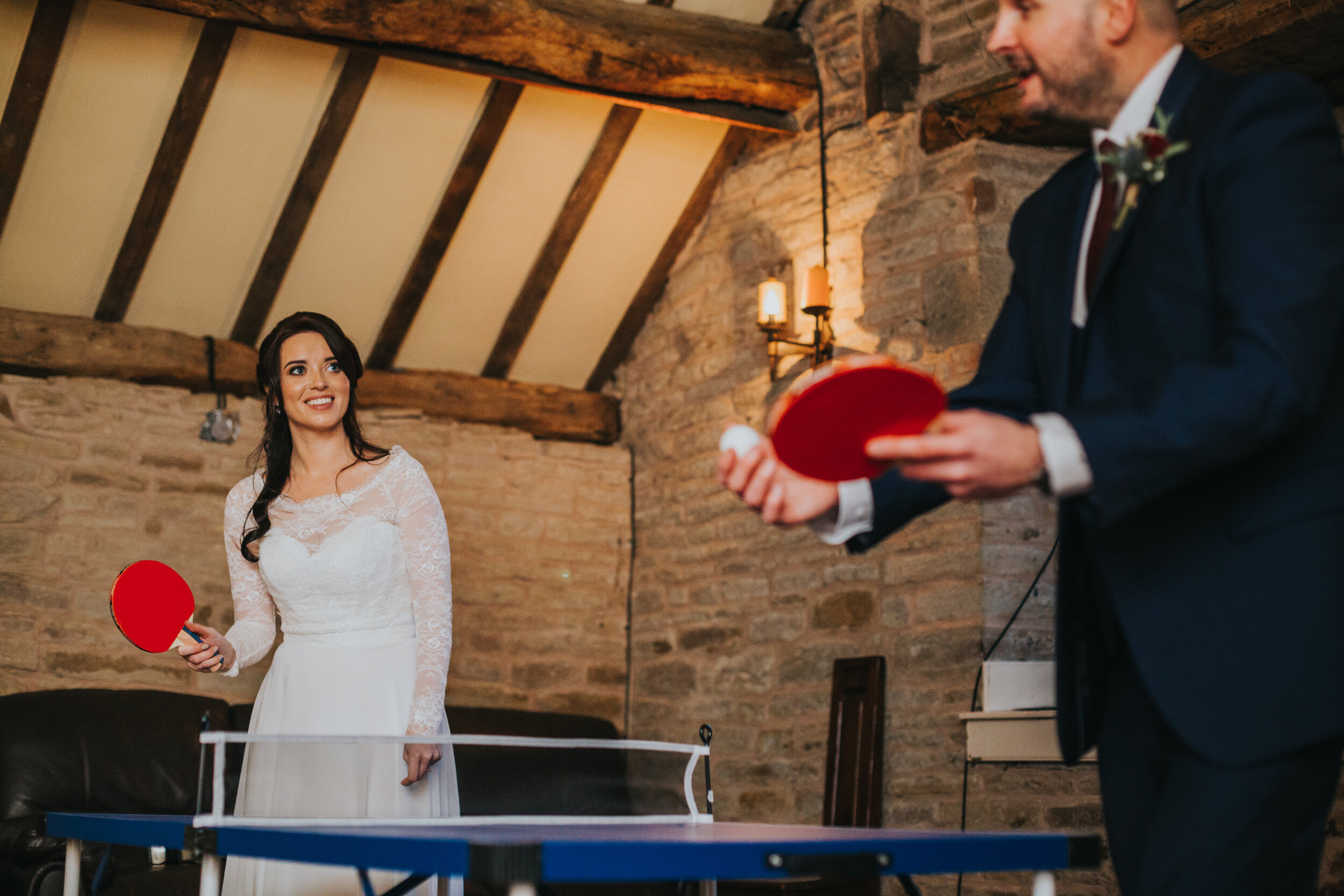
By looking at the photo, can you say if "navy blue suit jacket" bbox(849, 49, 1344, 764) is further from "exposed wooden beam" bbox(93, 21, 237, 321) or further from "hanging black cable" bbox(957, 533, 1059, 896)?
"exposed wooden beam" bbox(93, 21, 237, 321)

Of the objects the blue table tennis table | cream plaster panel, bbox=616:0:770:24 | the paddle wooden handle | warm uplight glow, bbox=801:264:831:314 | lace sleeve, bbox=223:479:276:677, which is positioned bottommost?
the blue table tennis table

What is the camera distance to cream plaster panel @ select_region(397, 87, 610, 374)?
571 centimetres

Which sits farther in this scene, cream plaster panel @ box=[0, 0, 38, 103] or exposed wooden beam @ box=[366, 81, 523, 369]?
exposed wooden beam @ box=[366, 81, 523, 369]

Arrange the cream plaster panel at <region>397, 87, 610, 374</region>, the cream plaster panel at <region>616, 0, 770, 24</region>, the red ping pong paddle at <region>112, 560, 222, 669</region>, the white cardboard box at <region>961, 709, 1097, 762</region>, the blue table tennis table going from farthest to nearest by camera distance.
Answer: the cream plaster panel at <region>397, 87, 610, 374</region>
the cream plaster panel at <region>616, 0, 770, 24</region>
the white cardboard box at <region>961, 709, 1097, 762</region>
the red ping pong paddle at <region>112, 560, 222, 669</region>
the blue table tennis table

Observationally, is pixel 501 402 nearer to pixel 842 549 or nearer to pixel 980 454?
pixel 842 549

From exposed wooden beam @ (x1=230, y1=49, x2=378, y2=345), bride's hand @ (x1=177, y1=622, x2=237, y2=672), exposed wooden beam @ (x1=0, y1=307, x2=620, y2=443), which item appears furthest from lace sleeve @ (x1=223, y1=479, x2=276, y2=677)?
exposed wooden beam @ (x1=0, y1=307, x2=620, y2=443)

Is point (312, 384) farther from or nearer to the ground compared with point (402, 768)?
farther from the ground

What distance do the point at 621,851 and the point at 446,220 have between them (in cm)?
492

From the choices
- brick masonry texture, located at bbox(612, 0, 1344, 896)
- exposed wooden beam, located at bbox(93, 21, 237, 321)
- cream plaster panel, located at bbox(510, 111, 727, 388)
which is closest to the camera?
brick masonry texture, located at bbox(612, 0, 1344, 896)

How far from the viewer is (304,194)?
550 cm

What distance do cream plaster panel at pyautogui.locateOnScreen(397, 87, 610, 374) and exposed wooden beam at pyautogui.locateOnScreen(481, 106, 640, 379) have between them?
0.03 meters

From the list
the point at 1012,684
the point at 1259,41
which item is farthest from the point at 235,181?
the point at 1259,41

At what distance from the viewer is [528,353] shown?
6508 mm

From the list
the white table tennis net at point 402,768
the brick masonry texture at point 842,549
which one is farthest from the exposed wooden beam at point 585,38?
the white table tennis net at point 402,768
